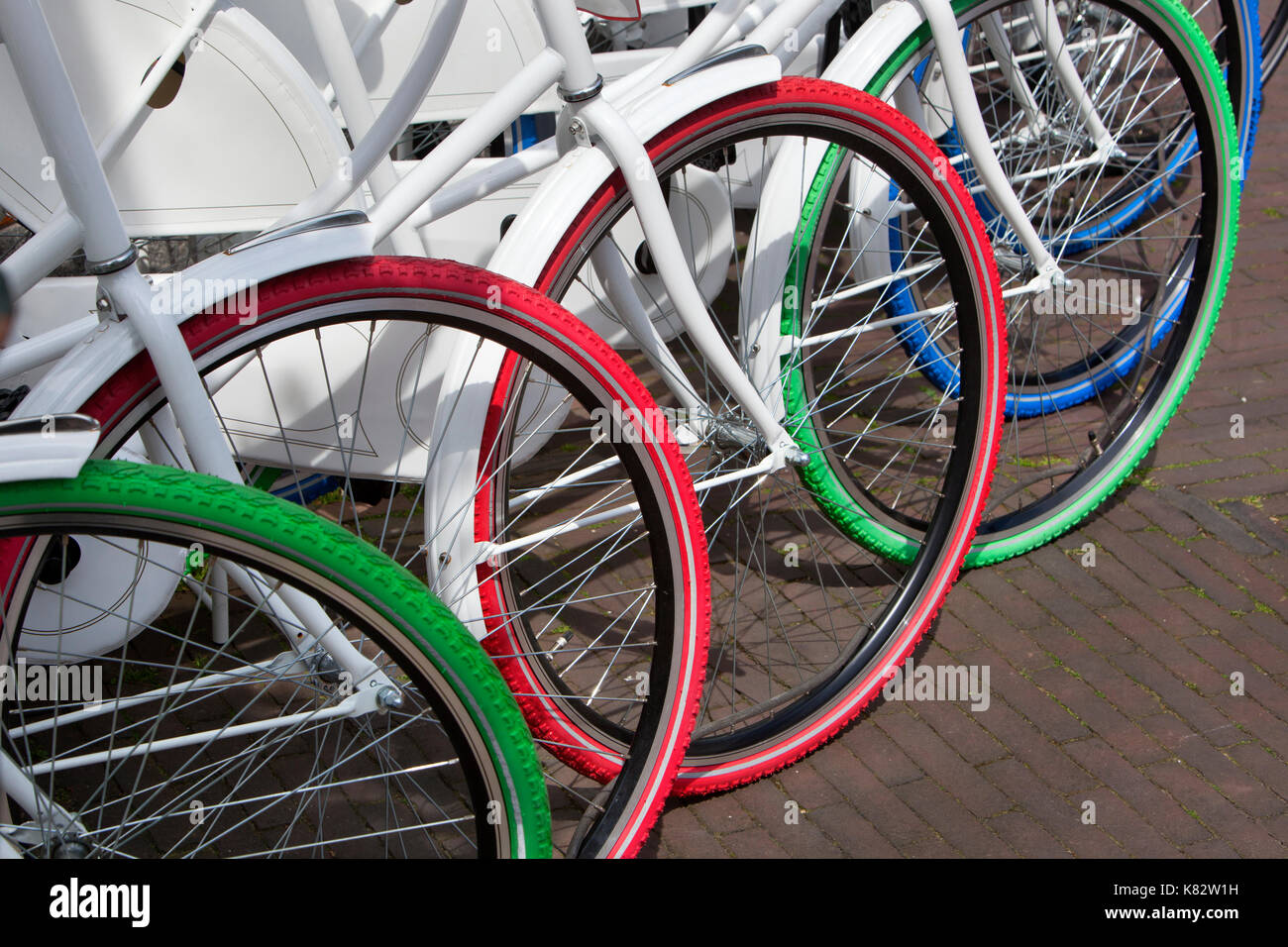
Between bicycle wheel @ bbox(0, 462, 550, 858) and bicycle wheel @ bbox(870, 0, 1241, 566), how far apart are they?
1602 mm

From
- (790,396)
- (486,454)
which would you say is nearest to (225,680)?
(486,454)

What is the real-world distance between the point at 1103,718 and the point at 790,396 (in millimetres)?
1009

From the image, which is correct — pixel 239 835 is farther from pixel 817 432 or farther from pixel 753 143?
pixel 753 143

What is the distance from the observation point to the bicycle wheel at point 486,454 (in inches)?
78.6

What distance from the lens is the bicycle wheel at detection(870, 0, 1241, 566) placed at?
3.29 m

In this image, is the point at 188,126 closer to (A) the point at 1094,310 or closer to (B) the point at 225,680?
(B) the point at 225,680

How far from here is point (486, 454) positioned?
2.36m

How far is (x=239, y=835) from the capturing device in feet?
9.12

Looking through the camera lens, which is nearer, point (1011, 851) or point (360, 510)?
point (1011, 851)

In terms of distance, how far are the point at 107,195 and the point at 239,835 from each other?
149cm

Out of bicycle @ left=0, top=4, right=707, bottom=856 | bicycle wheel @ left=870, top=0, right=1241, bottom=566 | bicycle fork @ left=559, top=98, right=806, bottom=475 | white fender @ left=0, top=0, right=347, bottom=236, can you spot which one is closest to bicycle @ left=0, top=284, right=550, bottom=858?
bicycle @ left=0, top=4, right=707, bottom=856

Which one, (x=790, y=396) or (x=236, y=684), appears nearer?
(x=236, y=684)

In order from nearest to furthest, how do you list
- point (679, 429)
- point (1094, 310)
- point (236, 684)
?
point (236, 684), point (679, 429), point (1094, 310)
